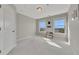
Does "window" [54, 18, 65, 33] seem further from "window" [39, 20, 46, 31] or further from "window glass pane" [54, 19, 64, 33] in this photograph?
"window" [39, 20, 46, 31]

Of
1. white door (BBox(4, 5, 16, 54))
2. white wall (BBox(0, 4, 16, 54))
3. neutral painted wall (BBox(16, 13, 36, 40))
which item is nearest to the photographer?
white wall (BBox(0, 4, 16, 54))

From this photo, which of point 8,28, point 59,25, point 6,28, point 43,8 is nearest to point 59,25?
point 59,25

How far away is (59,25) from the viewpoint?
11.2m

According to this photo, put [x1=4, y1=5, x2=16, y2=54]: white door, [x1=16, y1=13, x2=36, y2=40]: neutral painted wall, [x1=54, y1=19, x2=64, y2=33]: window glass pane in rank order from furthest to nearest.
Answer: [x1=54, y1=19, x2=64, y2=33]: window glass pane → [x1=16, y1=13, x2=36, y2=40]: neutral painted wall → [x1=4, y1=5, x2=16, y2=54]: white door

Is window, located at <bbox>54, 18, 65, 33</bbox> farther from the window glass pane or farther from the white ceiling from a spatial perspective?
the white ceiling

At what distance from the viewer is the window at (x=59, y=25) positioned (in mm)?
10672

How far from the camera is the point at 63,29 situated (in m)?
10.7

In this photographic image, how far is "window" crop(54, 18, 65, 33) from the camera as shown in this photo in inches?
420

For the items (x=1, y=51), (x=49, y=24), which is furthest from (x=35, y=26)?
(x=1, y=51)

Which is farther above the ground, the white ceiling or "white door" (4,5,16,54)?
the white ceiling

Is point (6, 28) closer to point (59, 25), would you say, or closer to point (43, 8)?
point (43, 8)

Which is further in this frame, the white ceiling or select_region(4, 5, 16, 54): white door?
the white ceiling

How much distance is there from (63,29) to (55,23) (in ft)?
3.75

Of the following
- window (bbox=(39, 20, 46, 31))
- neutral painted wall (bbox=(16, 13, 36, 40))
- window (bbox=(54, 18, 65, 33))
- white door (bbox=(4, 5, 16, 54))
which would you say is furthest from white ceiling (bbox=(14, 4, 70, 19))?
window (bbox=(39, 20, 46, 31))
